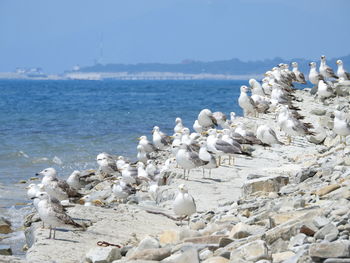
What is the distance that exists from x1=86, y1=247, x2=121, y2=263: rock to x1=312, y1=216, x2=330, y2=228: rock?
2.22m

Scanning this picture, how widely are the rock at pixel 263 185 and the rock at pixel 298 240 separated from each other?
3.93 meters

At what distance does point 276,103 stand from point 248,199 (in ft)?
37.4

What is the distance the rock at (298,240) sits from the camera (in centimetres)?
609

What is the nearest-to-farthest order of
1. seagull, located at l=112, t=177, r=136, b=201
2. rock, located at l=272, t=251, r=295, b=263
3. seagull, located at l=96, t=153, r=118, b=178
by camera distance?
rock, located at l=272, t=251, r=295, b=263 < seagull, located at l=112, t=177, r=136, b=201 < seagull, located at l=96, t=153, r=118, b=178

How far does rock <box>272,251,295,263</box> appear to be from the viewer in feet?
19.2

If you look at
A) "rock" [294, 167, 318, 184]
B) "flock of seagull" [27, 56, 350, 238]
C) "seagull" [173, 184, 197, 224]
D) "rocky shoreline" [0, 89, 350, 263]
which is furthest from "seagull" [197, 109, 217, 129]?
"seagull" [173, 184, 197, 224]

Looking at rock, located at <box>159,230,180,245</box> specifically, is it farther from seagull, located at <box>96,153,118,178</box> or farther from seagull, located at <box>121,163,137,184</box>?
seagull, located at <box>96,153,118,178</box>

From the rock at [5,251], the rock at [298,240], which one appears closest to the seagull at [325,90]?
the rock at [5,251]

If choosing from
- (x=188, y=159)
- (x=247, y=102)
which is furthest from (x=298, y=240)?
(x=247, y=102)

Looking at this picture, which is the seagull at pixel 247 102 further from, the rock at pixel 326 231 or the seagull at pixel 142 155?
the rock at pixel 326 231

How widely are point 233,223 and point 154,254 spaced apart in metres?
1.40

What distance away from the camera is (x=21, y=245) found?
33.6 ft

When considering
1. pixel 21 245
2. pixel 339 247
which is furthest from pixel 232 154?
pixel 339 247

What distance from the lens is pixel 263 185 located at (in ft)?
33.8
